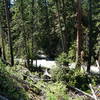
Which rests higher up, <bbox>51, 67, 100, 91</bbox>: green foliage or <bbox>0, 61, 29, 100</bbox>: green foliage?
<bbox>0, 61, 29, 100</bbox>: green foliage

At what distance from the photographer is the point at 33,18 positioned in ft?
78.3

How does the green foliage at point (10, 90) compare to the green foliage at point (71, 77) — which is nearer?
the green foliage at point (10, 90)

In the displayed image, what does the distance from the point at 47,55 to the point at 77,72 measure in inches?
757

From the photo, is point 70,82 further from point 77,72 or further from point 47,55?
point 47,55

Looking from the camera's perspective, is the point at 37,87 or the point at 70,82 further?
the point at 70,82

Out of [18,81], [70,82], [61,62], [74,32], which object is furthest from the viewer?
[74,32]

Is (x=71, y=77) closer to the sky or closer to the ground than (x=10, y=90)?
closer to the ground

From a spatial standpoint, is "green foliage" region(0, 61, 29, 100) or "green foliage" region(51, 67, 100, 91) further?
"green foliage" region(51, 67, 100, 91)

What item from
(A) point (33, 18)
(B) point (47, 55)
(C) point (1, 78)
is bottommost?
(B) point (47, 55)

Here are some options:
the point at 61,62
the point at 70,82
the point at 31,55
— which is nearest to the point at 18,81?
the point at 70,82

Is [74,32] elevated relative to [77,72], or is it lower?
elevated

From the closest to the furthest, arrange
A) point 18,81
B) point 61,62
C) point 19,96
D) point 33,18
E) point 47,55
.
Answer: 1. point 19,96
2. point 18,81
3. point 61,62
4. point 33,18
5. point 47,55

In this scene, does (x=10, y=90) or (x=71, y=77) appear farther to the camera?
(x=71, y=77)

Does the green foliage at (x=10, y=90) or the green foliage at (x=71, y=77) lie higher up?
the green foliage at (x=10, y=90)
